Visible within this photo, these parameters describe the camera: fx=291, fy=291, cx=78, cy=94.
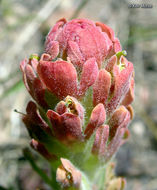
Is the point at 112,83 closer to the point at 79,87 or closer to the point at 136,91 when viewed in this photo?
the point at 79,87

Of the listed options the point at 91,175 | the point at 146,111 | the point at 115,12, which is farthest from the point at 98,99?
the point at 115,12

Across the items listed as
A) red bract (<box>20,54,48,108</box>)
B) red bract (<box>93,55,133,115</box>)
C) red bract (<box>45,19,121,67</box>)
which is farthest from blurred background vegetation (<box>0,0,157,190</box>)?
red bract (<box>93,55,133,115</box>)

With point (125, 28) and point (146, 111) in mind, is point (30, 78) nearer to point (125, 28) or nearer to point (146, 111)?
point (146, 111)

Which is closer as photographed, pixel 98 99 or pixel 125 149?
pixel 98 99

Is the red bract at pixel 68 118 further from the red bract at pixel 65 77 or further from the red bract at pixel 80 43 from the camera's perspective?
the red bract at pixel 80 43

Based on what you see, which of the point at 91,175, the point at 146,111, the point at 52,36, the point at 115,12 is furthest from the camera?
the point at 115,12

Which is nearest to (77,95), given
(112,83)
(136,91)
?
(112,83)
